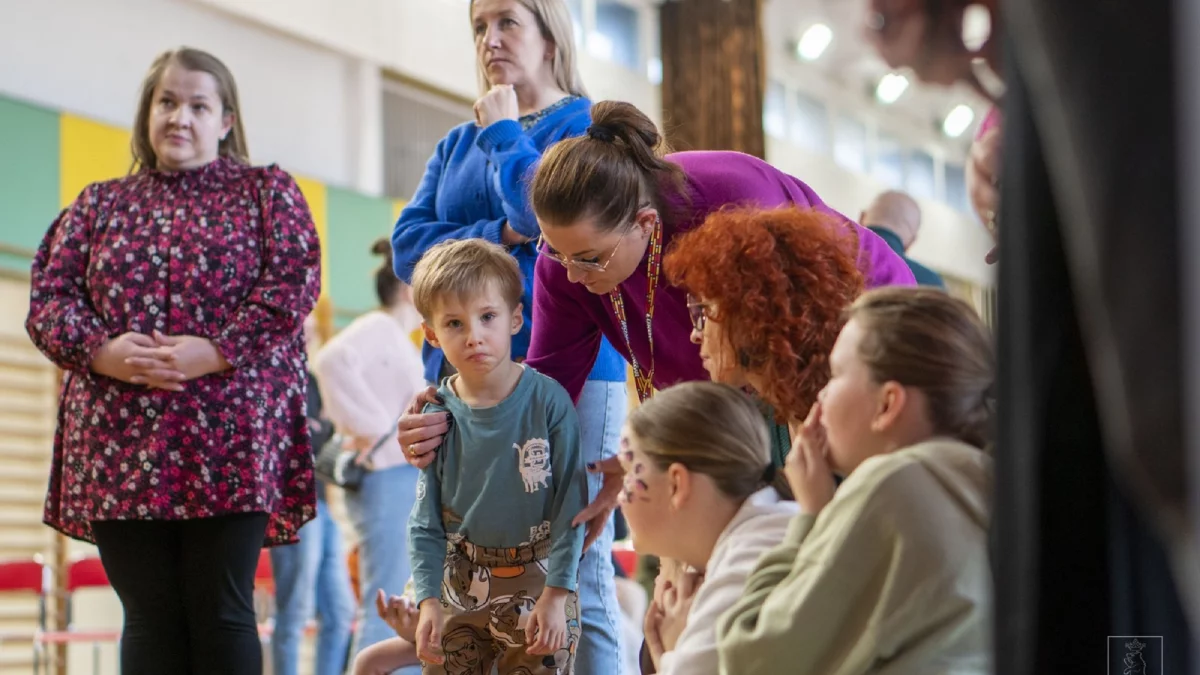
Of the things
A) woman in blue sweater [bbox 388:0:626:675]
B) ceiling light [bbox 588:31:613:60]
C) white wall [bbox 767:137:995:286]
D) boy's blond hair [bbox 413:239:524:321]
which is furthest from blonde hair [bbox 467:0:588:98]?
white wall [bbox 767:137:995:286]

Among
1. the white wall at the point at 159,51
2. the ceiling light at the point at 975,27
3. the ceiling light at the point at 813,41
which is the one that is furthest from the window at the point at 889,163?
the ceiling light at the point at 975,27

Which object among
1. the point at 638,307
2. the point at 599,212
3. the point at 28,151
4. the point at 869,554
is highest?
the point at 28,151

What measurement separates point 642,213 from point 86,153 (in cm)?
488

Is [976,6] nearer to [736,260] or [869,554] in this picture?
[869,554]

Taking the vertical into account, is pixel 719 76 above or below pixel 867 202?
below

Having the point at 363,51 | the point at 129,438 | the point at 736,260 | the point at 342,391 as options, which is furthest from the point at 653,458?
the point at 363,51

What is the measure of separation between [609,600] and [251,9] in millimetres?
5453

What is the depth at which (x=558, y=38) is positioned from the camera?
2.83m

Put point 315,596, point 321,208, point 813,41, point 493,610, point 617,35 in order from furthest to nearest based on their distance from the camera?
point 813,41 < point 617,35 < point 321,208 < point 315,596 < point 493,610

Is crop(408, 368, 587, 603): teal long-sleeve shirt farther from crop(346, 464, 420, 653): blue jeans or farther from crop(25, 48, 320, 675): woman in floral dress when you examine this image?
crop(346, 464, 420, 653): blue jeans

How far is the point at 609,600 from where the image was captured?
256 cm

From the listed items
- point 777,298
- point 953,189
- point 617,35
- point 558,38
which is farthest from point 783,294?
point 953,189

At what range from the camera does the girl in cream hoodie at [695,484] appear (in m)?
1.83

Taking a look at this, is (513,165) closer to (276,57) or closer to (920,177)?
(276,57)
